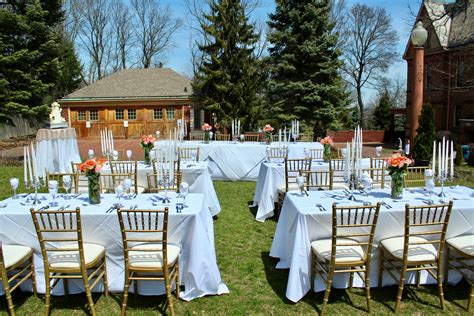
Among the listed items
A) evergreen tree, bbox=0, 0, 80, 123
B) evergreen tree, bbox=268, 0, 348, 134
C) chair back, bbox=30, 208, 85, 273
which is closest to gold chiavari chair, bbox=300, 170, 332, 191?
chair back, bbox=30, 208, 85, 273

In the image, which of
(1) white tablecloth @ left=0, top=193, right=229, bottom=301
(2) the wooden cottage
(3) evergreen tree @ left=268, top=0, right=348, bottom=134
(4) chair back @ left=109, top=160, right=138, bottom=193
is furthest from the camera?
(2) the wooden cottage

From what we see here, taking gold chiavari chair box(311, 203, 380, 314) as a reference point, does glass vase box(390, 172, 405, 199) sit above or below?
above

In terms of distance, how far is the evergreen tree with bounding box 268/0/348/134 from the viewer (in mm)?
18234

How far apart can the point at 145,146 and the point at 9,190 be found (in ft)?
14.7

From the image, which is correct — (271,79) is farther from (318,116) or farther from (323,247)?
(323,247)

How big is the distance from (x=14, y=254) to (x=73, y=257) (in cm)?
69

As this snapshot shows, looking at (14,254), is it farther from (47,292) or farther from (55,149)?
(55,149)

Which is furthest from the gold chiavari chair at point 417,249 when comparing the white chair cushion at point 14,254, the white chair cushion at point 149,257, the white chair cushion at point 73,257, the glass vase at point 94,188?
the white chair cushion at point 14,254

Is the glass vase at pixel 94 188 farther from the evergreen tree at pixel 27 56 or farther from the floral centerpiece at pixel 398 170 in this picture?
the evergreen tree at pixel 27 56

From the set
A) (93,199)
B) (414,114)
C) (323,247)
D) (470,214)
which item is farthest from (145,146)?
(414,114)

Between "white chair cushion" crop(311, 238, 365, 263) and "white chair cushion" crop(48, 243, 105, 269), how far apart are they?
239cm

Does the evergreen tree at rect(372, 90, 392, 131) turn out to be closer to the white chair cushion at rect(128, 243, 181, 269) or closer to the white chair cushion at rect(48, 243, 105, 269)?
the white chair cushion at rect(128, 243, 181, 269)

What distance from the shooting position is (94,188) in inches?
186

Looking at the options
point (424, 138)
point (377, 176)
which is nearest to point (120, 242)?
point (377, 176)
